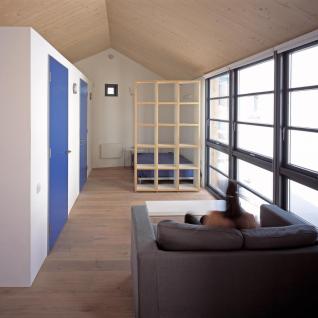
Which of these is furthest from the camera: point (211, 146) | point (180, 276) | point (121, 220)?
point (211, 146)

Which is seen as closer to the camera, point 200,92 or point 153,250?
point 153,250

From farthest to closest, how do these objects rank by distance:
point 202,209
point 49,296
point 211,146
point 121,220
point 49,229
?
point 211,146, point 121,220, point 202,209, point 49,229, point 49,296

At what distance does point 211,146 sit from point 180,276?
514 cm

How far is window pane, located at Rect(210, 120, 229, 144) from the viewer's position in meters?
6.60

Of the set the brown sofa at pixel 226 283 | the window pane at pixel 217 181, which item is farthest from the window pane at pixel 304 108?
the window pane at pixel 217 181

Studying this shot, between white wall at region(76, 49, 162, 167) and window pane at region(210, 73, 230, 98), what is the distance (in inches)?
130

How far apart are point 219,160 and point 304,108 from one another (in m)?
3.38

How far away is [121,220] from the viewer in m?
5.46

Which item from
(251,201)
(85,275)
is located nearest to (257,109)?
(251,201)

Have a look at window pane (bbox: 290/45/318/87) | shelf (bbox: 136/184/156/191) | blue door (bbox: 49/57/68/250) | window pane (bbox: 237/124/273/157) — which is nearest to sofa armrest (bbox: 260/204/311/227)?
window pane (bbox: 290/45/318/87)

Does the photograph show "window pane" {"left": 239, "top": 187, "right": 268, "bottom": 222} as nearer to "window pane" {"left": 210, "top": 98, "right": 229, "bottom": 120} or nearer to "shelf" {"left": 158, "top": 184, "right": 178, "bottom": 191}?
"window pane" {"left": 210, "top": 98, "right": 229, "bottom": 120}

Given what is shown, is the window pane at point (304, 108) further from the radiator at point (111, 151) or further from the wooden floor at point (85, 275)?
the radiator at point (111, 151)

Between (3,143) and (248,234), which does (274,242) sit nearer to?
(248,234)

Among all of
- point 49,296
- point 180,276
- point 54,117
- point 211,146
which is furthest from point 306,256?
point 211,146
